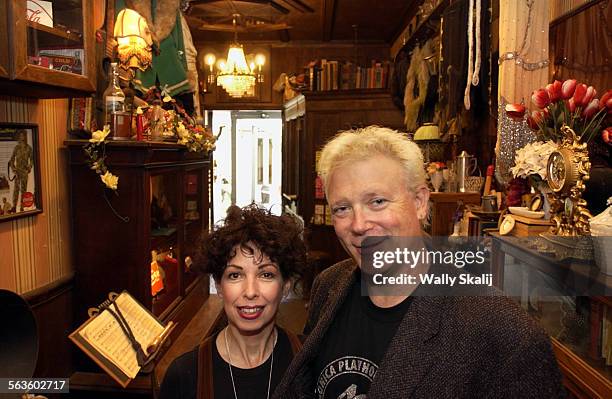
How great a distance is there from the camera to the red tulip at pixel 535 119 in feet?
5.02

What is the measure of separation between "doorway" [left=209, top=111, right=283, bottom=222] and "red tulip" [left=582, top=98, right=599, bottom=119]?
6639 mm

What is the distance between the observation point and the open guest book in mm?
1376

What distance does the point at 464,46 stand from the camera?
281 centimetres

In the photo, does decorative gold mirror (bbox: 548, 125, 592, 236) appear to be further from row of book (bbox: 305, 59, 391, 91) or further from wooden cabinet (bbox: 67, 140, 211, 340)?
row of book (bbox: 305, 59, 391, 91)

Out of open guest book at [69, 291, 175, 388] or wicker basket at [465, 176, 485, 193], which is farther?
wicker basket at [465, 176, 485, 193]

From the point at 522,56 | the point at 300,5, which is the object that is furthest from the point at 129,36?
the point at 300,5

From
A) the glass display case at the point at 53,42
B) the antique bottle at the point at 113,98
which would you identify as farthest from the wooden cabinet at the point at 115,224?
the glass display case at the point at 53,42

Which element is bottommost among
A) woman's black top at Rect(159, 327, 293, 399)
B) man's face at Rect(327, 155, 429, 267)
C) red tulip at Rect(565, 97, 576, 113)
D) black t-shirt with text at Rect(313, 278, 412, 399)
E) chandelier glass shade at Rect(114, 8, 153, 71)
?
woman's black top at Rect(159, 327, 293, 399)

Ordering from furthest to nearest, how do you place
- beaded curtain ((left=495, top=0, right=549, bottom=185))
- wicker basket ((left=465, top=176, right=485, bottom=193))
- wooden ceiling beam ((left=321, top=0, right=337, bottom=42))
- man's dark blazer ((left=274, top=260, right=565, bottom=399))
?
1. wooden ceiling beam ((left=321, top=0, right=337, bottom=42))
2. wicker basket ((left=465, top=176, right=485, bottom=193))
3. beaded curtain ((left=495, top=0, right=549, bottom=185))
4. man's dark blazer ((left=274, top=260, right=565, bottom=399))

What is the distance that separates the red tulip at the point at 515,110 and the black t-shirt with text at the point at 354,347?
1.04 m

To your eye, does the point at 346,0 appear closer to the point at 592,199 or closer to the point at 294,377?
the point at 592,199

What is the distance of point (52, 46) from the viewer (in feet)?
5.00

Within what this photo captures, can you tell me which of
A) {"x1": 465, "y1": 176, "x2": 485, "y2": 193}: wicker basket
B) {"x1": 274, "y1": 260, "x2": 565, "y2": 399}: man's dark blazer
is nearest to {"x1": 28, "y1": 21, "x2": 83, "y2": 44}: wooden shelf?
{"x1": 274, "y1": 260, "x2": 565, "y2": 399}: man's dark blazer

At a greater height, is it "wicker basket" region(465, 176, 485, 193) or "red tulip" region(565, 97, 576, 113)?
"red tulip" region(565, 97, 576, 113)
